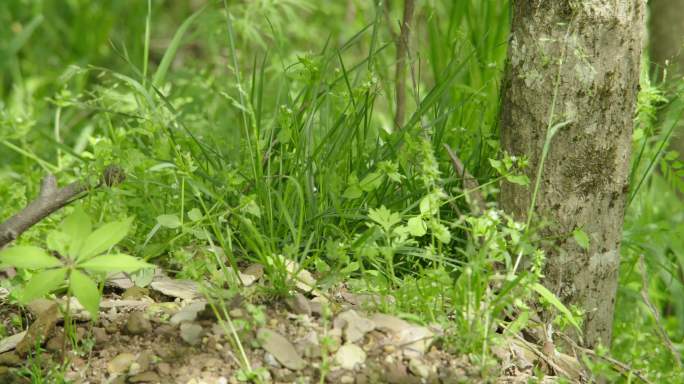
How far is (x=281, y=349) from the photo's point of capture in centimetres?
194

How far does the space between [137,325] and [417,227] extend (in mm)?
740

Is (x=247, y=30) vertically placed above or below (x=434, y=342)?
above

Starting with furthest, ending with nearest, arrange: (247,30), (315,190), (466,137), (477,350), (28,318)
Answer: (247,30)
(466,137)
(315,190)
(28,318)
(477,350)

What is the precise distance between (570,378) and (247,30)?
2.23 meters

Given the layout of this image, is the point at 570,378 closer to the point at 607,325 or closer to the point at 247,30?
the point at 607,325

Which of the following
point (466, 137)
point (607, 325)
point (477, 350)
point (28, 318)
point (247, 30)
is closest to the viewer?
point (477, 350)

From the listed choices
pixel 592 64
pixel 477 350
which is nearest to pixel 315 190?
pixel 477 350

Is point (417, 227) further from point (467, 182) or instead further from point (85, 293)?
point (85, 293)

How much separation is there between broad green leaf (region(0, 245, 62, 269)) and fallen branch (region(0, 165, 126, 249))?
0.41 m

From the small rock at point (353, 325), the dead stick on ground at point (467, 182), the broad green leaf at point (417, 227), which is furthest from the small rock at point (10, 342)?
the dead stick on ground at point (467, 182)

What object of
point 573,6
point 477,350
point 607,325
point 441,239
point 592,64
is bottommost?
point 607,325

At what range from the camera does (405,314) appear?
6.73 ft

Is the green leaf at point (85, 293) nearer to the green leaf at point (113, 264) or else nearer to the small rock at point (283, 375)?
the green leaf at point (113, 264)

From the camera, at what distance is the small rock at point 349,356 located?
1942 millimetres
